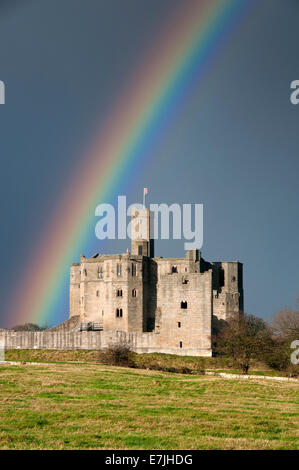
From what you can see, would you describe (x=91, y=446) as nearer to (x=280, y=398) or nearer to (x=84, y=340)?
(x=280, y=398)

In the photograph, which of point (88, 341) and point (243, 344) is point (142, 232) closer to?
point (88, 341)

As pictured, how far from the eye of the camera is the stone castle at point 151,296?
245ft

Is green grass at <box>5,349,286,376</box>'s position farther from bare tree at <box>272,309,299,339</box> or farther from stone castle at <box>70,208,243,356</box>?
bare tree at <box>272,309,299,339</box>

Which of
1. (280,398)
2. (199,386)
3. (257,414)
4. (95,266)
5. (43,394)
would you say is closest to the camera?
(257,414)

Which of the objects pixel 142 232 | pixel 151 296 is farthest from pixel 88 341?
pixel 142 232

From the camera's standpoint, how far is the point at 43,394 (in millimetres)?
28000

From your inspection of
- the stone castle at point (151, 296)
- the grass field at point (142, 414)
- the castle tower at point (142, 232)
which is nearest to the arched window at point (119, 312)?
the stone castle at point (151, 296)

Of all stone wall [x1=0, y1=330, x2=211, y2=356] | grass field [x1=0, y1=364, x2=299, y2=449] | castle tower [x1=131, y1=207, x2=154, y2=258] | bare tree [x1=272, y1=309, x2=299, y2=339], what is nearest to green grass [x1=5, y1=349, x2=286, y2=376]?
stone wall [x1=0, y1=330, x2=211, y2=356]

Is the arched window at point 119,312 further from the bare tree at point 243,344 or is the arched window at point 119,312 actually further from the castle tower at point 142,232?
the bare tree at point 243,344

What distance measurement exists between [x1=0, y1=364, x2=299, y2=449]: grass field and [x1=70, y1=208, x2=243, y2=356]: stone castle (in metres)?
38.4

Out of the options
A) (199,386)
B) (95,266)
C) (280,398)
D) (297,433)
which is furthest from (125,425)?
(95,266)

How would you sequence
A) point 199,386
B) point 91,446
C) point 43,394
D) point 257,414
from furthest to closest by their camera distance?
point 199,386 < point 43,394 < point 257,414 < point 91,446
